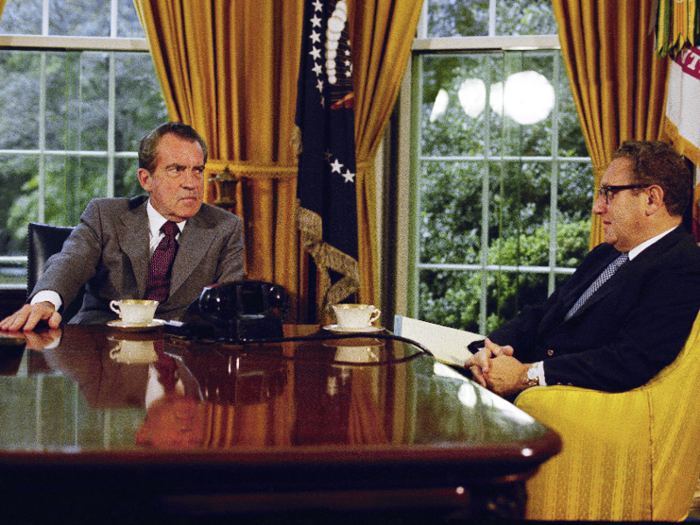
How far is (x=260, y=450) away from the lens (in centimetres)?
65

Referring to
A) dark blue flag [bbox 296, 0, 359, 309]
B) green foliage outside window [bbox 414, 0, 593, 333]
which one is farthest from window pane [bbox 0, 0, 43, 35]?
green foliage outside window [bbox 414, 0, 593, 333]

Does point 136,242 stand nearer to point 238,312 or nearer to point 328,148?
point 238,312

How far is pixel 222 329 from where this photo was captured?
1418 millimetres

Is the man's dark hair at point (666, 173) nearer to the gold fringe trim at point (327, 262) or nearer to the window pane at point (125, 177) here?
the gold fringe trim at point (327, 262)

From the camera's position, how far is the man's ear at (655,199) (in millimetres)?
1786

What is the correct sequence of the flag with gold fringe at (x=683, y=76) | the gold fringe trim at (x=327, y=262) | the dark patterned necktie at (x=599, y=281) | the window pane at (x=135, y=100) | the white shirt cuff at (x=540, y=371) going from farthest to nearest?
the window pane at (x=135, y=100) < the gold fringe trim at (x=327, y=262) < the flag with gold fringe at (x=683, y=76) < the dark patterned necktie at (x=599, y=281) < the white shirt cuff at (x=540, y=371)

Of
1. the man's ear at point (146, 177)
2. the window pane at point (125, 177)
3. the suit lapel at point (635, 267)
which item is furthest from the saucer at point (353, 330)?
the window pane at point (125, 177)

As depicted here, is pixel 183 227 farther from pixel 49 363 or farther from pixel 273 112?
pixel 273 112

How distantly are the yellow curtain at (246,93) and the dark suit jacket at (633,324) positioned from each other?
1748 millimetres

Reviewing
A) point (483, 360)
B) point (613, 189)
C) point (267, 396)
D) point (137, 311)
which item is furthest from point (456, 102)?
point (267, 396)

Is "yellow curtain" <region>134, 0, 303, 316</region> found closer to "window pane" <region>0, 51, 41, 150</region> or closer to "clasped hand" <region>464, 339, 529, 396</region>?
"window pane" <region>0, 51, 41, 150</region>

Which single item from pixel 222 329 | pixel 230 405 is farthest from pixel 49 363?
pixel 230 405

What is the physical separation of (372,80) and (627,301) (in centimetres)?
203

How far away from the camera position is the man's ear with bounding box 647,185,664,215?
1.79m
